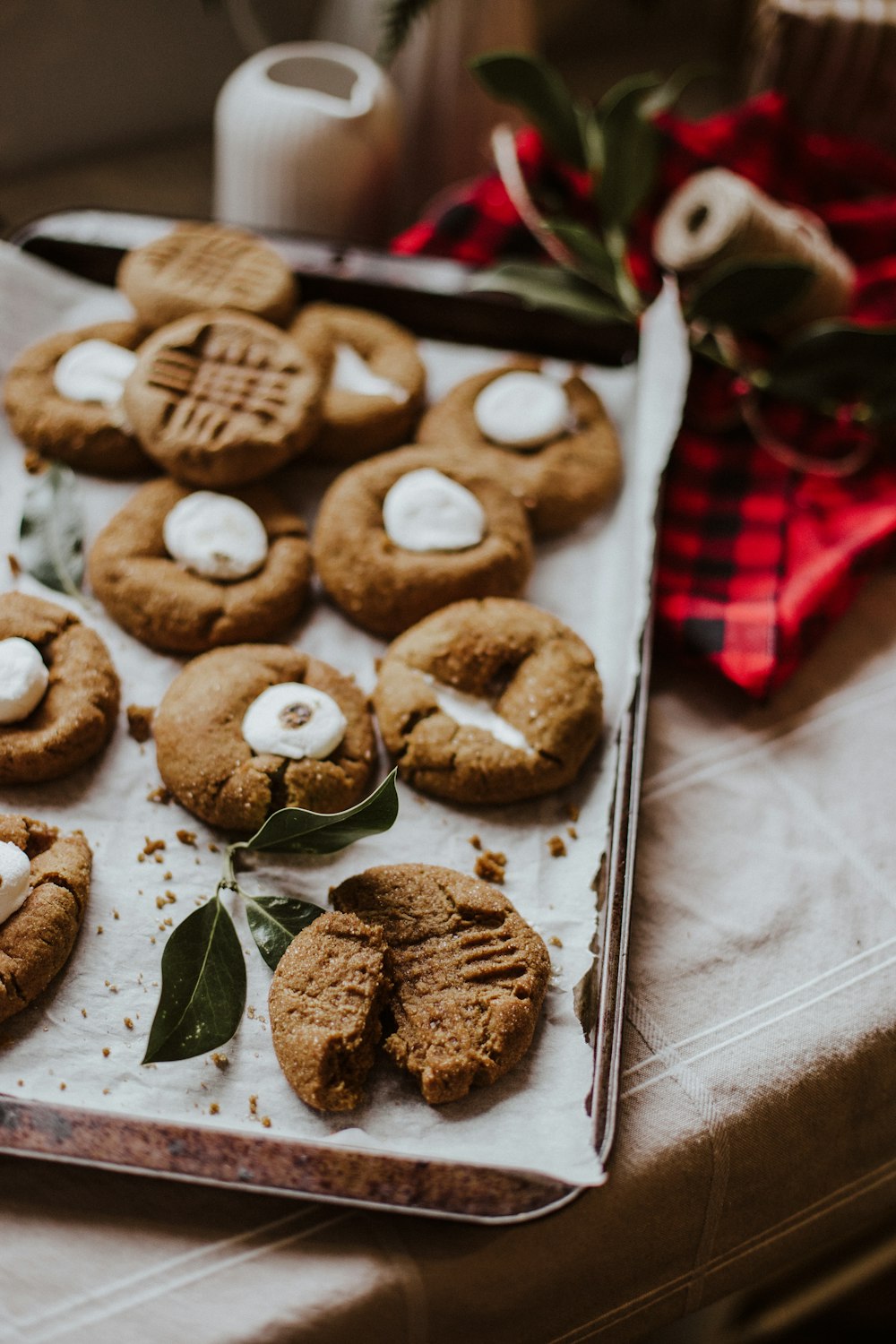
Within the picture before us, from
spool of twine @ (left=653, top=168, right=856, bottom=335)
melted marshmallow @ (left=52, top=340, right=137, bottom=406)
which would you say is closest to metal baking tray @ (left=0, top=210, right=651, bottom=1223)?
spool of twine @ (left=653, top=168, right=856, bottom=335)

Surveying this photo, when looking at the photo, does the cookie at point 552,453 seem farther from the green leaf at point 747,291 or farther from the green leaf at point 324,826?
the green leaf at point 324,826

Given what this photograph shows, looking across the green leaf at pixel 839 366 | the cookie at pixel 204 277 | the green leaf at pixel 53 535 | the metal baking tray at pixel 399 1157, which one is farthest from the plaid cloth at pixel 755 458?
the green leaf at pixel 53 535

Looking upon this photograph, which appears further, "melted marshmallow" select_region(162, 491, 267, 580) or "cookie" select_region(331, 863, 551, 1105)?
"melted marshmallow" select_region(162, 491, 267, 580)

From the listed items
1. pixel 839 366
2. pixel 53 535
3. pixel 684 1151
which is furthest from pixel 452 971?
pixel 839 366

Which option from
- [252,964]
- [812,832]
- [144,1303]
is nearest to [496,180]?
[812,832]

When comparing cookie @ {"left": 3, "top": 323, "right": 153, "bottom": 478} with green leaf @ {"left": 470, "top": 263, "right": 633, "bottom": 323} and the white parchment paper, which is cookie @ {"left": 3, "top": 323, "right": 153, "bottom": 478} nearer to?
the white parchment paper

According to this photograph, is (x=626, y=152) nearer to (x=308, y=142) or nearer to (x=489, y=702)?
(x=308, y=142)
